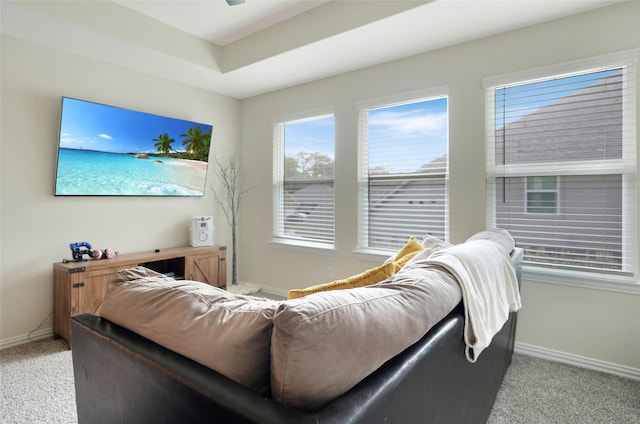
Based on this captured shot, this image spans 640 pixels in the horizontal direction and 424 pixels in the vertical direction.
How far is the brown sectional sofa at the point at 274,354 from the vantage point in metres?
0.69

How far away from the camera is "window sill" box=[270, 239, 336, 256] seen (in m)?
3.76

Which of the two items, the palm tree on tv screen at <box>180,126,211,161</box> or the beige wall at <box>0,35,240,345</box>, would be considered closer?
the beige wall at <box>0,35,240,345</box>

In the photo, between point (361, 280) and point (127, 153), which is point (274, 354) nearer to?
point (361, 280)

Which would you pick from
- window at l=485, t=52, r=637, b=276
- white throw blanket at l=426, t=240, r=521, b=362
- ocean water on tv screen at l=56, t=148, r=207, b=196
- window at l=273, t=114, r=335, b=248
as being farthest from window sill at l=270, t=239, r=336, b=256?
white throw blanket at l=426, t=240, r=521, b=362

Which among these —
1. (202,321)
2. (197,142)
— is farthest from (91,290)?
(202,321)

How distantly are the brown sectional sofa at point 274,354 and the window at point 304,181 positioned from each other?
2717 mm

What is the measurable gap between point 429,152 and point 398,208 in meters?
0.59

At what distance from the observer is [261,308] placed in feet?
2.89

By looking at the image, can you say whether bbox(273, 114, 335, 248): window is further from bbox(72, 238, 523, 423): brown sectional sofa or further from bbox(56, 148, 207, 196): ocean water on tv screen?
bbox(72, 238, 523, 423): brown sectional sofa

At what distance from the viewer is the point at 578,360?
2.45 m

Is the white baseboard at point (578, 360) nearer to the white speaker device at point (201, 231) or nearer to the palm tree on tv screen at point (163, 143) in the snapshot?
the white speaker device at point (201, 231)

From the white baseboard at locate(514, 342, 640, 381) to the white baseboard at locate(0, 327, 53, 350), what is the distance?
12.6 ft

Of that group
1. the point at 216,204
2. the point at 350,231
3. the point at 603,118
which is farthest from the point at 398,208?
the point at 216,204

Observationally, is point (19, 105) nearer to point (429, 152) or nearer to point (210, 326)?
point (210, 326)
